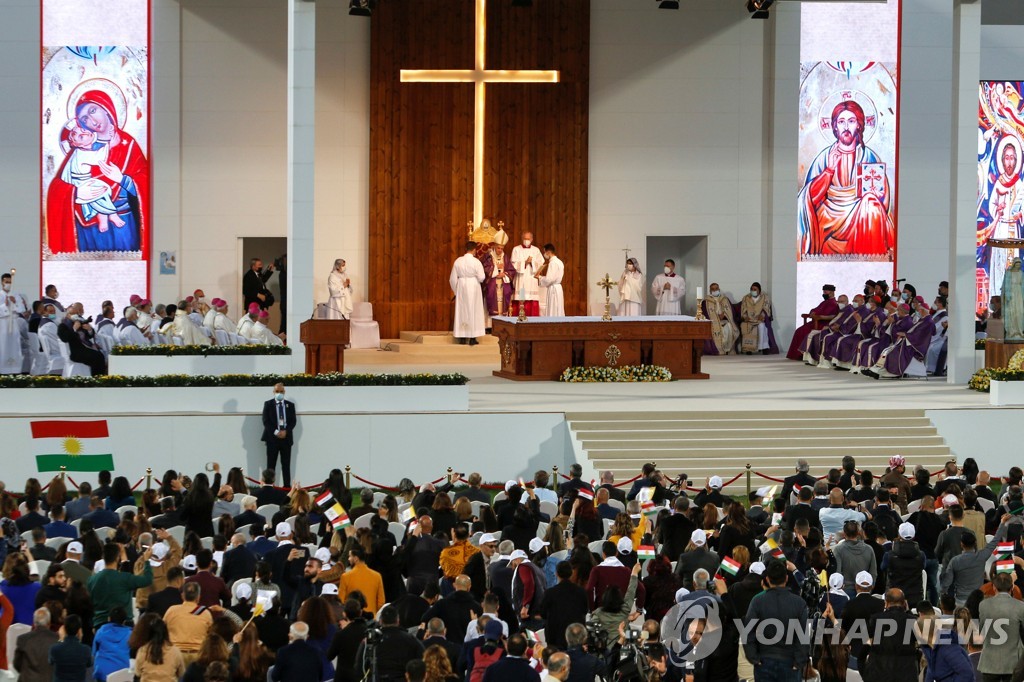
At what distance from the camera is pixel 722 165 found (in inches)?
1206

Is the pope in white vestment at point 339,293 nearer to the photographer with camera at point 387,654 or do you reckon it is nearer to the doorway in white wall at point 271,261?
the doorway in white wall at point 271,261

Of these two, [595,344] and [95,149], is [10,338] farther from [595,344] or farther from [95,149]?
[595,344]

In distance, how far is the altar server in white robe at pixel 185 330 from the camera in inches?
957

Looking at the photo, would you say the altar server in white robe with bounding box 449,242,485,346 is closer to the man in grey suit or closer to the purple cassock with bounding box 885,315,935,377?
the purple cassock with bounding box 885,315,935,377

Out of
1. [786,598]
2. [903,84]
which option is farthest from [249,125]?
[786,598]

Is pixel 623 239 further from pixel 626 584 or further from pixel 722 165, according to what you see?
pixel 626 584

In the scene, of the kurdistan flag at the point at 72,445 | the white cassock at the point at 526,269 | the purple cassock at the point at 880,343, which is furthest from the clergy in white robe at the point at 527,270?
the kurdistan flag at the point at 72,445

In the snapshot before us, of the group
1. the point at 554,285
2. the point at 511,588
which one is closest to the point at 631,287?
the point at 554,285

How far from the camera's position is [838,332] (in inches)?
1070

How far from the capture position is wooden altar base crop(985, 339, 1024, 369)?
2388 cm

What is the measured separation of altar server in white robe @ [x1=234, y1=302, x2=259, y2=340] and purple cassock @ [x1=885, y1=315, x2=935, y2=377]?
10.3m

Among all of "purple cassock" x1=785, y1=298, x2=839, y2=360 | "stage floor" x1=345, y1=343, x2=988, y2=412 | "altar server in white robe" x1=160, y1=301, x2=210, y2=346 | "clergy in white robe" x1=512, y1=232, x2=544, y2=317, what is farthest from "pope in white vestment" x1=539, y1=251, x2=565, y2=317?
"altar server in white robe" x1=160, y1=301, x2=210, y2=346

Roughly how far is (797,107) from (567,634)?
72.5 ft

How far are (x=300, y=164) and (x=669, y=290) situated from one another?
938 cm
